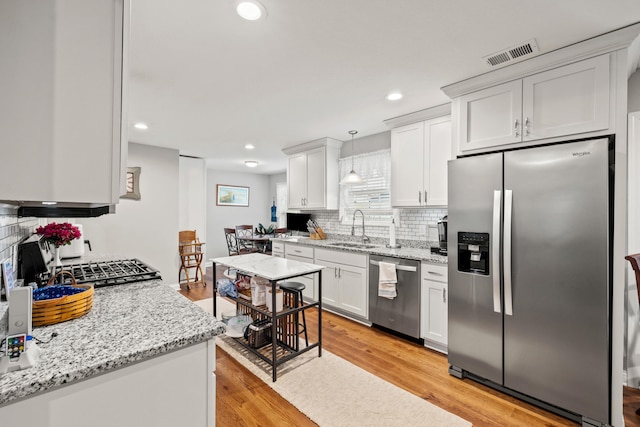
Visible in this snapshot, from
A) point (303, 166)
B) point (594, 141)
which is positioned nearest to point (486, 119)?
point (594, 141)

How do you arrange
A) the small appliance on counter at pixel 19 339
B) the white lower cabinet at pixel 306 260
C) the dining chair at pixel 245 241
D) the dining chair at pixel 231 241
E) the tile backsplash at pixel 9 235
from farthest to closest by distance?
the dining chair at pixel 231 241
the dining chair at pixel 245 241
the white lower cabinet at pixel 306 260
the tile backsplash at pixel 9 235
the small appliance on counter at pixel 19 339

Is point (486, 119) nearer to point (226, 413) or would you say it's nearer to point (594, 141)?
point (594, 141)

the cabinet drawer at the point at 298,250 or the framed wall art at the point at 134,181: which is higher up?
the framed wall art at the point at 134,181

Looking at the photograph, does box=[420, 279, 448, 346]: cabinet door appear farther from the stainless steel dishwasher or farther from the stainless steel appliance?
the stainless steel appliance

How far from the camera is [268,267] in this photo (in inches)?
102

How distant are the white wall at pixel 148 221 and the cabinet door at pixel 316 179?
92.6 inches

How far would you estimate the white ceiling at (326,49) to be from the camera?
160 centimetres

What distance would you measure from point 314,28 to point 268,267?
1.86 meters

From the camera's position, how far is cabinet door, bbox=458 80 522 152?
7.23 feet

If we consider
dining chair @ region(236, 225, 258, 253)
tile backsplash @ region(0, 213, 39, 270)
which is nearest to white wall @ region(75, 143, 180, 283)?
dining chair @ region(236, 225, 258, 253)

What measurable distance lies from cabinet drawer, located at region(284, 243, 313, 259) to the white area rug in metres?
1.59

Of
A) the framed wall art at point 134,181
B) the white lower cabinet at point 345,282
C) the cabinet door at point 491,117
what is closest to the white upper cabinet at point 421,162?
the cabinet door at point 491,117

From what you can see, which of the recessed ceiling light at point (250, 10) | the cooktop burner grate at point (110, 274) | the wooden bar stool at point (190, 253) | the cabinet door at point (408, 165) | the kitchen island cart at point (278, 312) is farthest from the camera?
the wooden bar stool at point (190, 253)

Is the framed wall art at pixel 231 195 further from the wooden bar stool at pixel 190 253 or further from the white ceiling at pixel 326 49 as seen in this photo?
the white ceiling at pixel 326 49
